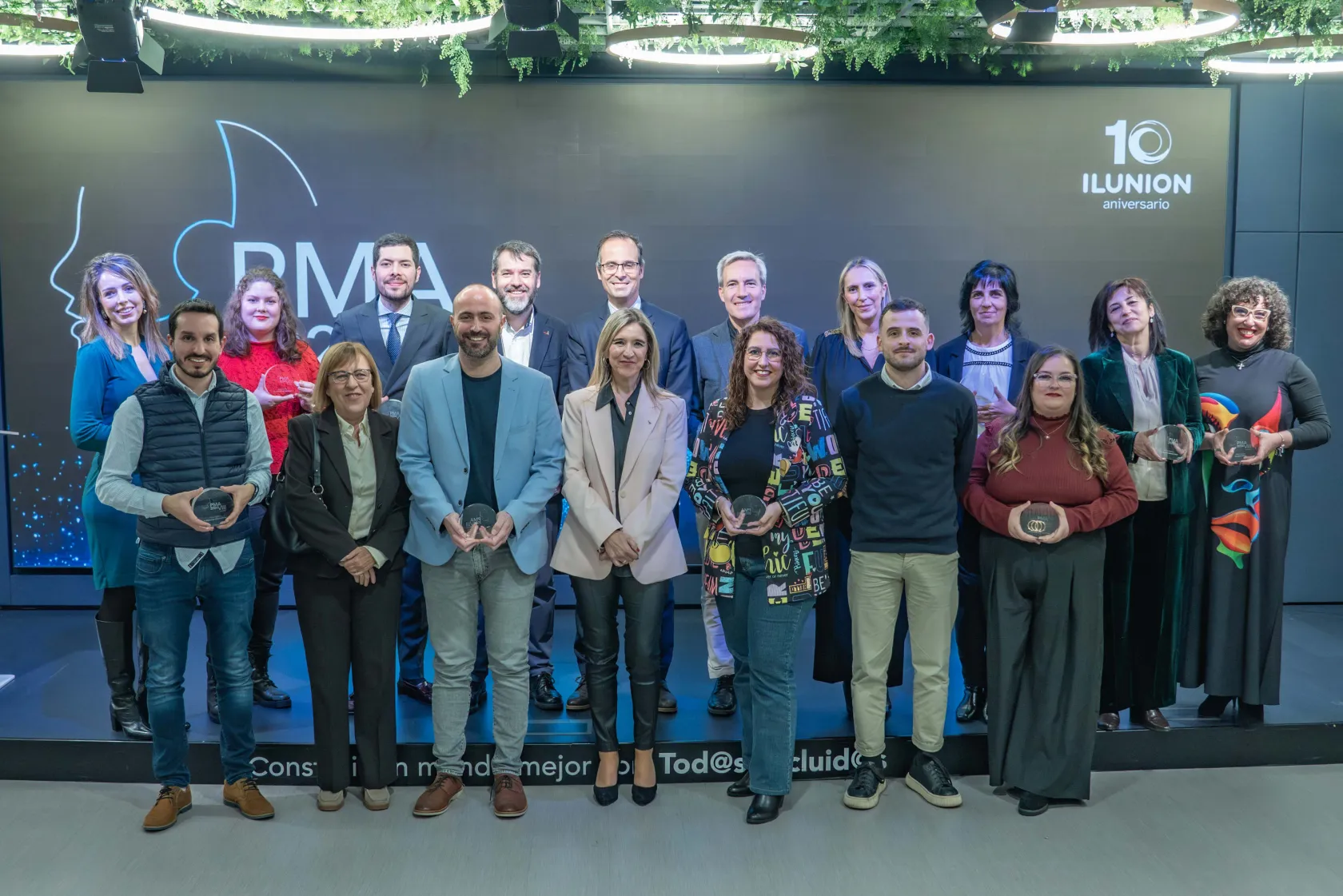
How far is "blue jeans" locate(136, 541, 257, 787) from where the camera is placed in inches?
134

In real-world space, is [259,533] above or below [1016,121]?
below

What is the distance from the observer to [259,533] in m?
4.00

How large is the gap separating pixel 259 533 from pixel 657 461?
5.38 feet

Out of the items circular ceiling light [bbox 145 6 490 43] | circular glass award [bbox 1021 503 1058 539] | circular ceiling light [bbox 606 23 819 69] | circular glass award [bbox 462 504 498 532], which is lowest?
circular glass award [bbox 1021 503 1058 539]

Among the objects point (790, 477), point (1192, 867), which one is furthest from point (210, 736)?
point (1192, 867)

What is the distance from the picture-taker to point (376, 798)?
363cm

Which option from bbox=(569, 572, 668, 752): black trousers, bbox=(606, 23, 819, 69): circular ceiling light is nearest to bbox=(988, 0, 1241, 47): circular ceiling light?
bbox=(606, 23, 819, 69): circular ceiling light

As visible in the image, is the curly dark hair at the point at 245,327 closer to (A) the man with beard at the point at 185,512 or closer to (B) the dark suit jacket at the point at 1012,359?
(A) the man with beard at the point at 185,512

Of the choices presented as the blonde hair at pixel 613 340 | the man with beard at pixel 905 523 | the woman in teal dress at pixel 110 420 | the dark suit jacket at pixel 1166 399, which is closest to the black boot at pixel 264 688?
the woman in teal dress at pixel 110 420

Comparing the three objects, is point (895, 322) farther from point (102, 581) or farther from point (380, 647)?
point (102, 581)

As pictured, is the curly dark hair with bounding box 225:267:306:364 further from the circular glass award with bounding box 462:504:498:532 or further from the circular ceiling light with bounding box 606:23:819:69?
the circular ceiling light with bounding box 606:23:819:69

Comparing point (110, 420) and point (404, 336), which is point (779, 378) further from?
point (110, 420)

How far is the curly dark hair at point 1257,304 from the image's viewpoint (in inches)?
159

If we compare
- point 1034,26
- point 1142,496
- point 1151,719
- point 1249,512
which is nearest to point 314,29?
point 1034,26
